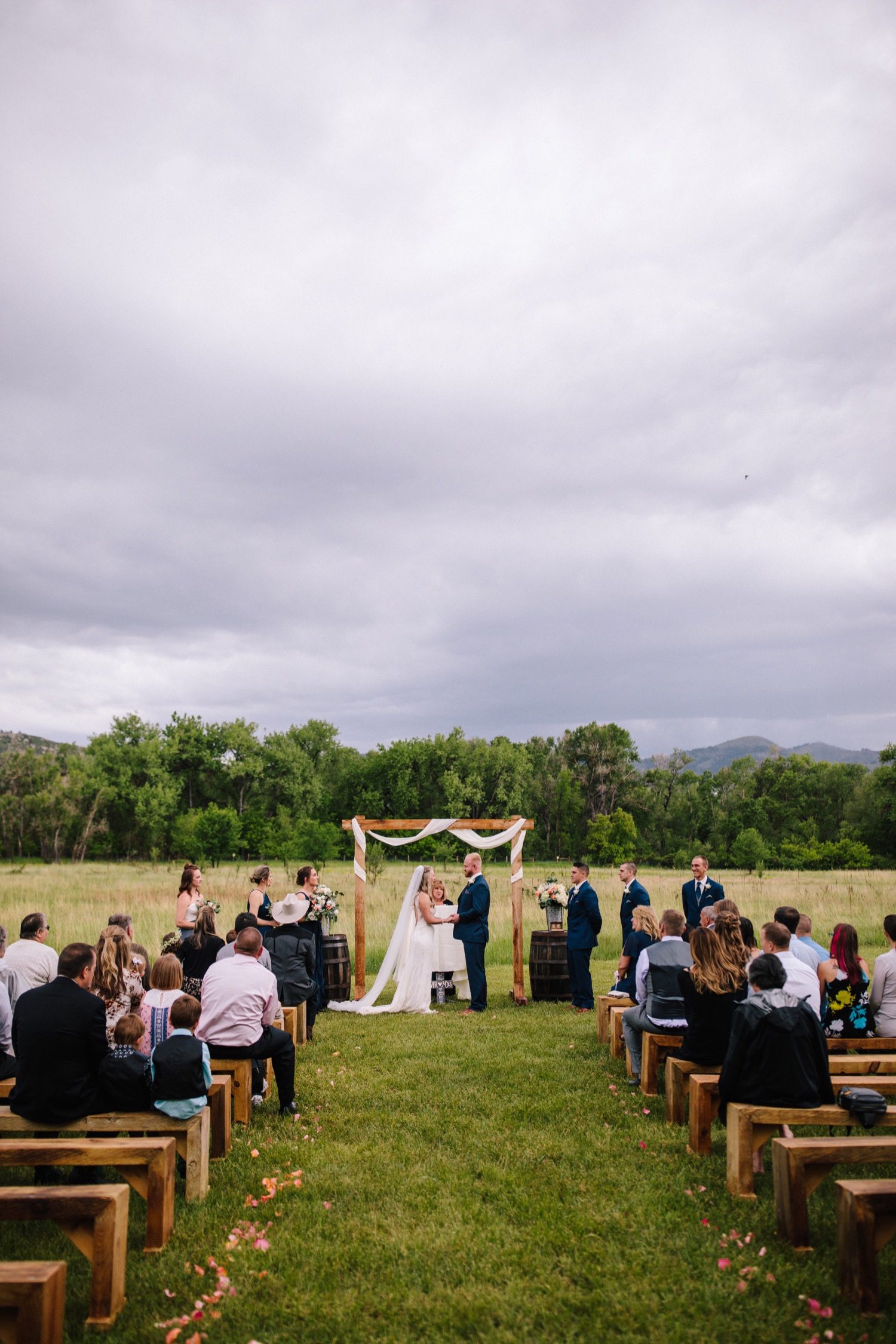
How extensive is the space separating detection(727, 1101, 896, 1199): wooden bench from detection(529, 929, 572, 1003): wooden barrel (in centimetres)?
728

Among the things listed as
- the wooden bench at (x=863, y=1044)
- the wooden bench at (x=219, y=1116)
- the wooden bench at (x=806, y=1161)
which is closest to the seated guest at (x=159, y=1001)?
the wooden bench at (x=219, y=1116)

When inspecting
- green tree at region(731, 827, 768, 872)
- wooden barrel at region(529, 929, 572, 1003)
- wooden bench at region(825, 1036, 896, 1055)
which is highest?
wooden bench at region(825, 1036, 896, 1055)

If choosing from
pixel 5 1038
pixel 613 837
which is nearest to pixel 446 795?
pixel 613 837

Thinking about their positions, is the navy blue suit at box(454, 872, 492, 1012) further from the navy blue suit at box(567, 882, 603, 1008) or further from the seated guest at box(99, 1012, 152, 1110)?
the seated guest at box(99, 1012, 152, 1110)

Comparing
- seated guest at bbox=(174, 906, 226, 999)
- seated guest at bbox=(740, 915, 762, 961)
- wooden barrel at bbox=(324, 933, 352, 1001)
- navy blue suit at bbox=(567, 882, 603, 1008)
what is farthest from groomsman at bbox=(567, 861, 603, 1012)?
seated guest at bbox=(174, 906, 226, 999)

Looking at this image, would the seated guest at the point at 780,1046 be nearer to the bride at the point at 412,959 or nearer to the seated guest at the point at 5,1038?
the seated guest at the point at 5,1038

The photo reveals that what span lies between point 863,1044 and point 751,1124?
7.68ft

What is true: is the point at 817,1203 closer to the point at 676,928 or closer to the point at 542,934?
the point at 676,928

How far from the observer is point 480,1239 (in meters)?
4.62

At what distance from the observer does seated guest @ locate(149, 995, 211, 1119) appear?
506cm

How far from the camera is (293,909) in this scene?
9.70 m

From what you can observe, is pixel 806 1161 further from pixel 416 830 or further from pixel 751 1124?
pixel 416 830

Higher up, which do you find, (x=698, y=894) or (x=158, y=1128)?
(x=698, y=894)

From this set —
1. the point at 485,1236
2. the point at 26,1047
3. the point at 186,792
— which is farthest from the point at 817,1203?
the point at 186,792
